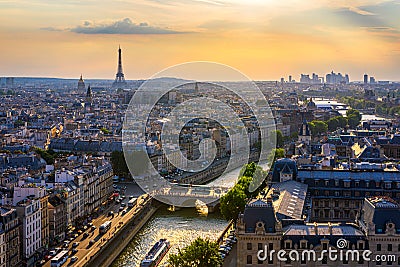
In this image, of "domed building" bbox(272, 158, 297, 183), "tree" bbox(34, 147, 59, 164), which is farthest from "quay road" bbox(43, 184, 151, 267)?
"tree" bbox(34, 147, 59, 164)

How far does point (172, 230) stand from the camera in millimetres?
28344

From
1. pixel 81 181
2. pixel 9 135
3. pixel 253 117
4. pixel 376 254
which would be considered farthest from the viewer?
pixel 253 117

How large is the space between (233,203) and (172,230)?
3.35 metres

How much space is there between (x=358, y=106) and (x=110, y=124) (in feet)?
202

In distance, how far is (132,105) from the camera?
84.9m

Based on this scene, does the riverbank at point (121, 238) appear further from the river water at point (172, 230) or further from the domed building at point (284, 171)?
the domed building at point (284, 171)

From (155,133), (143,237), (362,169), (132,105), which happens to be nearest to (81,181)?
(143,237)

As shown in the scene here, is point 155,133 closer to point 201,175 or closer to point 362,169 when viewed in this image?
point 201,175

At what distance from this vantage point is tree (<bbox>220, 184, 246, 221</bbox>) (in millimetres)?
26500

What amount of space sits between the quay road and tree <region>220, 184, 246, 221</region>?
4.52 m

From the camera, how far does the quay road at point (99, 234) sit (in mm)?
23497

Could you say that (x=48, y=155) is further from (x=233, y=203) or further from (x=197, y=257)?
(x=197, y=257)

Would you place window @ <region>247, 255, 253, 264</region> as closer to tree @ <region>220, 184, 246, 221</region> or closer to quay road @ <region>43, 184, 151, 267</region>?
quay road @ <region>43, 184, 151, 267</region>

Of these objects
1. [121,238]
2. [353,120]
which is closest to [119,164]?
[121,238]
